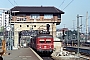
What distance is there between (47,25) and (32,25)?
16.0 ft

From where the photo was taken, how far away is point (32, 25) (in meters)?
67.5

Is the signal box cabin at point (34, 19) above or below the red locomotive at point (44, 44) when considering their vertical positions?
above

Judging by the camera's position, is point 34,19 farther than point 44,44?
Yes

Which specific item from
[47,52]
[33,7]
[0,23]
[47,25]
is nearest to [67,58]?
[47,52]

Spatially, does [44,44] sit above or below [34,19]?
below

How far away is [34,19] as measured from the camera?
6800cm

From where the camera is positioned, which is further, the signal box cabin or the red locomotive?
the signal box cabin

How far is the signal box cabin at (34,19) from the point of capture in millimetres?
67062

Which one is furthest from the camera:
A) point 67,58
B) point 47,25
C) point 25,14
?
point 25,14

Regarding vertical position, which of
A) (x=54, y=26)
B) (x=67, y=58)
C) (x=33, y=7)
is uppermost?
(x=33, y=7)

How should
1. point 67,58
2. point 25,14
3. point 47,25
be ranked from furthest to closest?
point 25,14
point 47,25
point 67,58

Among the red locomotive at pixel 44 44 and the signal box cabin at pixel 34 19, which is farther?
the signal box cabin at pixel 34 19

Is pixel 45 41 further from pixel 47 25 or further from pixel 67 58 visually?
pixel 47 25

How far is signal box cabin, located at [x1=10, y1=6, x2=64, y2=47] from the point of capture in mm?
67062
